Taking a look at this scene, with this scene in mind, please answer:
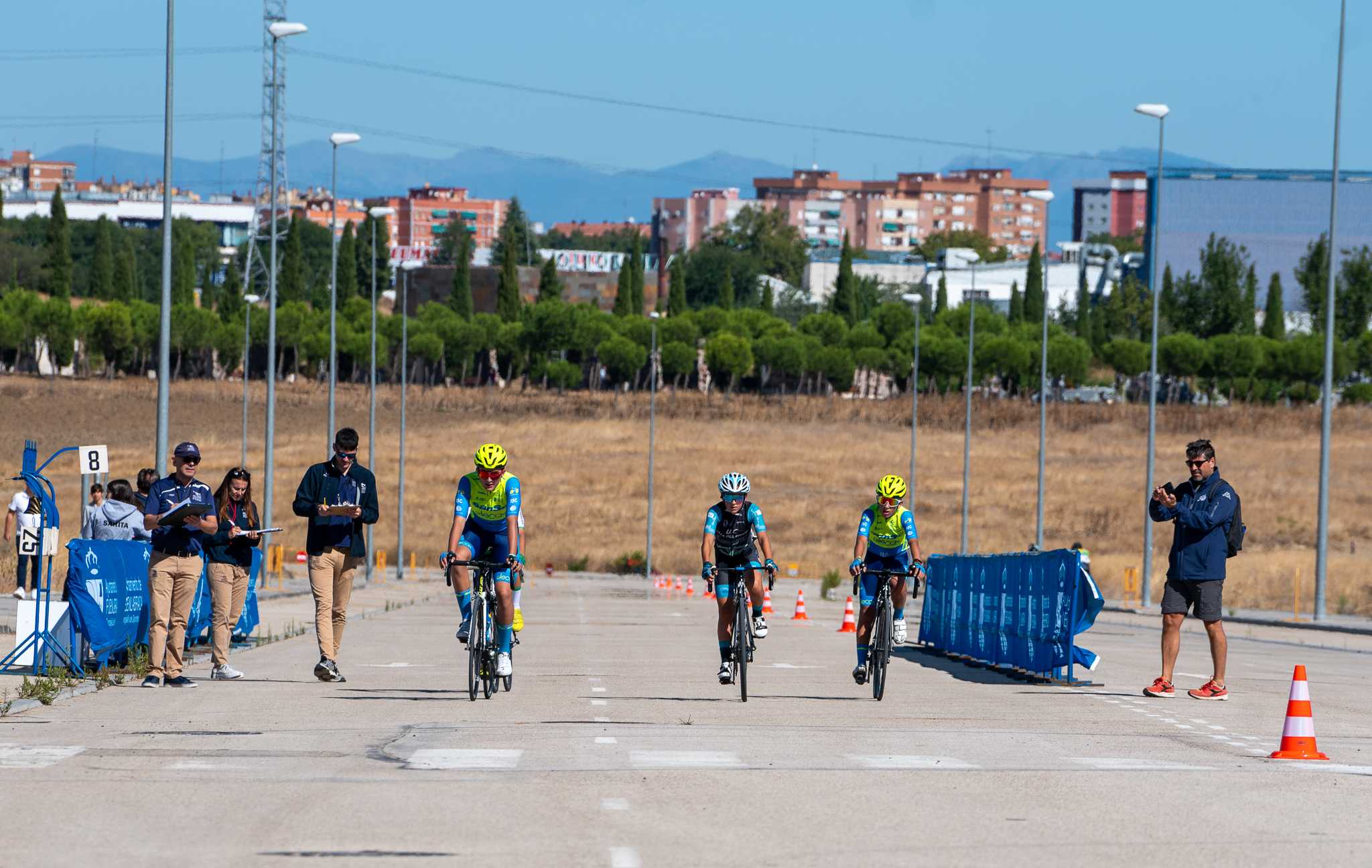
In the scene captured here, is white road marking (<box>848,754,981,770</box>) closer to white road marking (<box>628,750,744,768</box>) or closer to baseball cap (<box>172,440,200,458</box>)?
white road marking (<box>628,750,744,768</box>)

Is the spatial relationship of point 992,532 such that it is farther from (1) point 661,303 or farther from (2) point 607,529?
(1) point 661,303

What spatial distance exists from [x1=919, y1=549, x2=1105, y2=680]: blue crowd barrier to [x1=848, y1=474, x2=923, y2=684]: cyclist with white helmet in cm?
164

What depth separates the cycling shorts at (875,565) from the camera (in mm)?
16109

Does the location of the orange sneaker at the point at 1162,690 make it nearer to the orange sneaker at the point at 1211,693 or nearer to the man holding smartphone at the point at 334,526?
the orange sneaker at the point at 1211,693

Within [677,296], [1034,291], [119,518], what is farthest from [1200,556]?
[1034,291]

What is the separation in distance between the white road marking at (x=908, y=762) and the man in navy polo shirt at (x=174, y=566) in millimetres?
6747

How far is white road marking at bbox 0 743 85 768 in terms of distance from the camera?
34.8ft

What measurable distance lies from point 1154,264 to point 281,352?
8917cm

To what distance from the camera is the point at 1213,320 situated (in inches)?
5123

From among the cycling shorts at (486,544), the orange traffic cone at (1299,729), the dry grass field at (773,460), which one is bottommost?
the dry grass field at (773,460)

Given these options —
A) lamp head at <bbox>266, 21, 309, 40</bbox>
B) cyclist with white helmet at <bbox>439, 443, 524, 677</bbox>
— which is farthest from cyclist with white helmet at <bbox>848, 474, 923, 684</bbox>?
lamp head at <bbox>266, 21, 309, 40</bbox>

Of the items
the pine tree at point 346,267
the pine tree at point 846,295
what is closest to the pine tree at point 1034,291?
the pine tree at point 846,295

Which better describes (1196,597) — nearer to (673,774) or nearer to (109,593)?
(673,774)

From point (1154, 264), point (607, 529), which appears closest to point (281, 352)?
point (607, 529)
